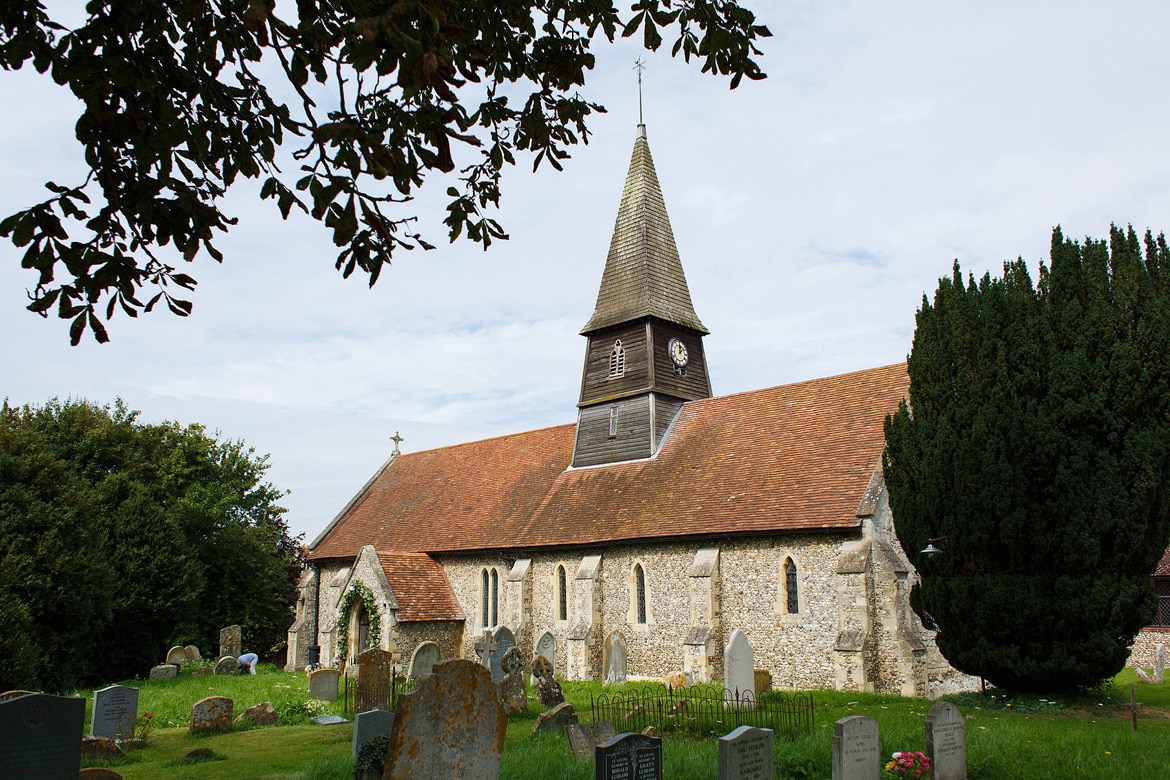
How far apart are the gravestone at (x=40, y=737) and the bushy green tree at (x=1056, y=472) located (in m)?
12.1

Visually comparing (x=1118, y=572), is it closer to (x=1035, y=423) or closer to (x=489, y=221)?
(x=1035, y=423)

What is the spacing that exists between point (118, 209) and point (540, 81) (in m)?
3.37

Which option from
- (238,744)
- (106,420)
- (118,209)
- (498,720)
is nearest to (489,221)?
(118,209)

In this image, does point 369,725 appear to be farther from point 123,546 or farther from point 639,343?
point 123,546

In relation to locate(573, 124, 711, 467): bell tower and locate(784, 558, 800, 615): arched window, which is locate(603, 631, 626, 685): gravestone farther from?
locate(573, 124, 711, 467): bell tower

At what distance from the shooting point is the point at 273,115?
5348mm

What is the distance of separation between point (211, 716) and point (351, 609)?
35.7 ft

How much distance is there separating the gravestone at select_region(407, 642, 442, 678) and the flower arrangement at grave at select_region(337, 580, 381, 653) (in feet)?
14.3

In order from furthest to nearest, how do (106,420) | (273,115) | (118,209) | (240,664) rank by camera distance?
(106,420) < (240,664) < (273,115) < (118,209)

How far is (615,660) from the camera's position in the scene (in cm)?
1964

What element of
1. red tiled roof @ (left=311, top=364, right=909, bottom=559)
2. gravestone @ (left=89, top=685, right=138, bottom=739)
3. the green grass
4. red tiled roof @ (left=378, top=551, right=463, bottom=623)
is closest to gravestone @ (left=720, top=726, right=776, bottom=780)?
the green grass

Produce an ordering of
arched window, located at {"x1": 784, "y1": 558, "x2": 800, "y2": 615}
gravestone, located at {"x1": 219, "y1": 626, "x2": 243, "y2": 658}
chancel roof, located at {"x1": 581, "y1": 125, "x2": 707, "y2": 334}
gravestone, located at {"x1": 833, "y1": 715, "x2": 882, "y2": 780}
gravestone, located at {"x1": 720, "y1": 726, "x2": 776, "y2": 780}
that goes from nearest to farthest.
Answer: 1. gravestone, located at {"x1": 720, "y1": 726, "x2": 776, "y2": 780}
2. gravestone, located at {"x1": 833, "y1": 715, "x2": 882, "y2": 780}
3. arched window, located at {"x1": 784, "y1": 558, "x2": 800, "y2": 615}
4. chancel roof, located at {"x1": 581, "y1": 125, "x2": 707, "y2": 334}
5. gravestone, located at {"x1": 219, "y1": 626, "x2": 243, "y2": 658}

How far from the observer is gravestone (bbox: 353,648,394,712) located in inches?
581

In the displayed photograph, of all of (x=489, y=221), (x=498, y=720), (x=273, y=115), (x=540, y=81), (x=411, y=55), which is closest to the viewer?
(x=411, y=55)
